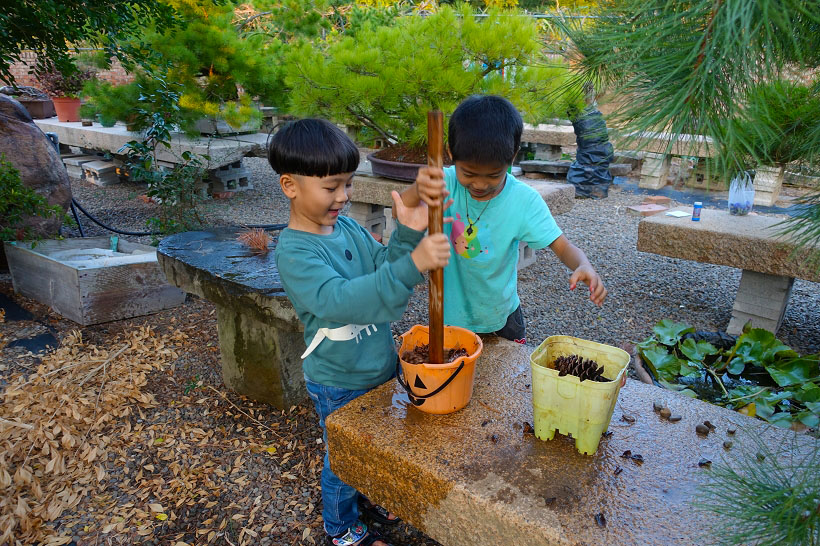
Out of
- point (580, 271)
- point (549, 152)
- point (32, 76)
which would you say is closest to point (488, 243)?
point (580, 271)

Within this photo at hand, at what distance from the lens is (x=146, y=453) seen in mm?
2295

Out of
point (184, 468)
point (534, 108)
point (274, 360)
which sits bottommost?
point (184, 468)

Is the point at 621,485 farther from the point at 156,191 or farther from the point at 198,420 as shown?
the point at 156,191

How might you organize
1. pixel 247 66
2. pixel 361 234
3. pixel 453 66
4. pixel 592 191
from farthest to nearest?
pixel 592 191 < pixel 247 66 < pixel 453 66 < pixel 361 234

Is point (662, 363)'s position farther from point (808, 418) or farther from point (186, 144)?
point (186, 144)

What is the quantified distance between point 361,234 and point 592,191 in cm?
590

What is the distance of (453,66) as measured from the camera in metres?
3.28

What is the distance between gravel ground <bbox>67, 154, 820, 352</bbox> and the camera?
3.46 meters

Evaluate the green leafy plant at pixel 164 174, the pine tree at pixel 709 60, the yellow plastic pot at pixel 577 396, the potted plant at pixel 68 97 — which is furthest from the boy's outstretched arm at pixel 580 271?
the potted plant at pixel 68 97

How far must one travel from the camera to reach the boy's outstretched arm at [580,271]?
4.82 feet

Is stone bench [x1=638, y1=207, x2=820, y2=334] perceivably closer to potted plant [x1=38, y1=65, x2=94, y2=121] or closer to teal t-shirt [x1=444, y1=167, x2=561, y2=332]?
teal t-shirt [x1=444, y1=167, x2=561, y2=332]

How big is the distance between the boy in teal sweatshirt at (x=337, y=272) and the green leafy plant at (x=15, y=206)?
10.1 ft

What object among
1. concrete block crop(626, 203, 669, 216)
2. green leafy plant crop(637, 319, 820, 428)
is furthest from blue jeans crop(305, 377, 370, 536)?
concrete block crop(626, 203, 669, 216)

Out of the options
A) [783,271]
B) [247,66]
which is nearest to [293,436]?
[783,271]
